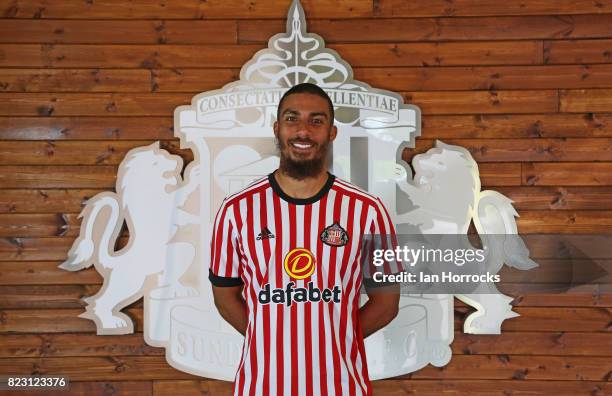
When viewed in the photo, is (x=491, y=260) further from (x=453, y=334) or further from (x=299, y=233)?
(x=299, y=233)

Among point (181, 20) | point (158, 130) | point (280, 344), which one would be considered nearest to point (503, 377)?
point (280, 344)

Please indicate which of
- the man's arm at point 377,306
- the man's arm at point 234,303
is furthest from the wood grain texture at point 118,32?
the man's arm at point 377,306

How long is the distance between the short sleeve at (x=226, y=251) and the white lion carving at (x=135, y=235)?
0.57m

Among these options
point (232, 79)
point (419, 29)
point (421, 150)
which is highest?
point (419, 29)

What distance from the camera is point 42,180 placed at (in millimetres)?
2498

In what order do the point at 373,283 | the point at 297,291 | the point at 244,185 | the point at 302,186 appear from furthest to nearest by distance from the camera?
the point at 244,185
the point at 373,283
the point at 302,186
the point at 297,291

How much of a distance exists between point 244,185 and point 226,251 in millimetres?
619

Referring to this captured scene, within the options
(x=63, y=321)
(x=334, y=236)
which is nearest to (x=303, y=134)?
(x=334, y=236)

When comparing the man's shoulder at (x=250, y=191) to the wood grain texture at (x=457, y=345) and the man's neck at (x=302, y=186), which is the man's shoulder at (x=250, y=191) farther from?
the wood grain texture at (x=457, y=345)

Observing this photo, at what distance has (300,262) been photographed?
1762 mm

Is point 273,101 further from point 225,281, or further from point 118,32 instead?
point 225,281

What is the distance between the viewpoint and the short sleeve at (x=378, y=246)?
1856 mm

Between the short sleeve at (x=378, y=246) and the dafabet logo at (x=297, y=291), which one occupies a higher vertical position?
the short sleeve at (x=378, y=246)

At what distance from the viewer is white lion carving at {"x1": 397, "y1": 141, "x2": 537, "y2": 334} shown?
2461 mm
